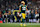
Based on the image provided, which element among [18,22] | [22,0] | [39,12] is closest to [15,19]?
[18,22]

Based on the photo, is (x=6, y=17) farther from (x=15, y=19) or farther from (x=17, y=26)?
(x=17, y=26)

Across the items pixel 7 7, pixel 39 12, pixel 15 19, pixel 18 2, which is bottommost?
pixel 15 19

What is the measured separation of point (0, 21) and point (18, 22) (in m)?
0.85

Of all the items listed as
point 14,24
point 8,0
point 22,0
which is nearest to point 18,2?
point 22,0

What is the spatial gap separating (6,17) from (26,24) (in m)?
1.00

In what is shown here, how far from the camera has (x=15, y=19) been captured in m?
3.24

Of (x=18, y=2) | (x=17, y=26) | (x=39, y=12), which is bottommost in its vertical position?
(x=17, y=26)

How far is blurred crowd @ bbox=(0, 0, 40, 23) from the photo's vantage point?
3.18 m

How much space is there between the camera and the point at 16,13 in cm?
321

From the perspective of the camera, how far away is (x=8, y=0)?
332 centimetres

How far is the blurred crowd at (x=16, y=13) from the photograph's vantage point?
3.18 metres

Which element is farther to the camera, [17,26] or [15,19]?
[15,19]

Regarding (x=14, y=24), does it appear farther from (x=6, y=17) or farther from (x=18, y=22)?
(x=6, y=17)

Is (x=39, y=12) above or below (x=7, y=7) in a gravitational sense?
below
